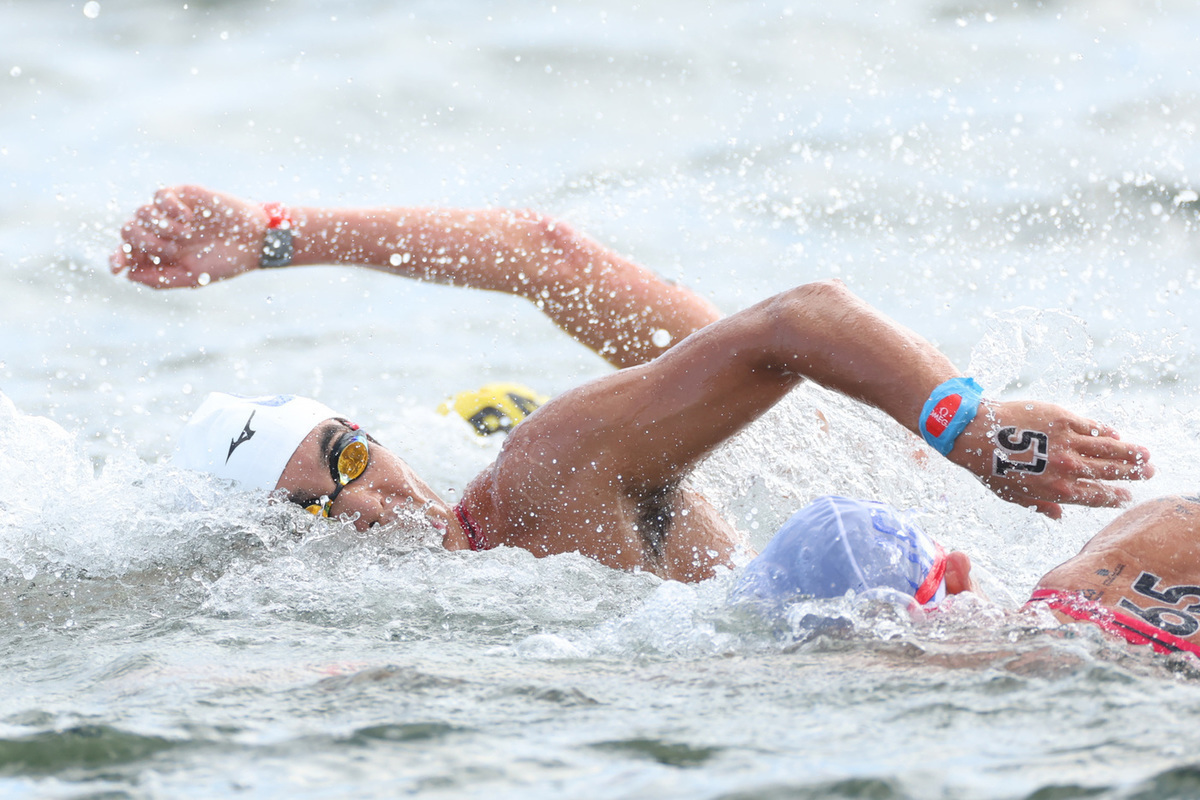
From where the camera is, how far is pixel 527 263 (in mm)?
4441

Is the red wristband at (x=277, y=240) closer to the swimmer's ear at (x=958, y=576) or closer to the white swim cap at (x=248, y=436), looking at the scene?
the white swim cap at (x=248, y=436)

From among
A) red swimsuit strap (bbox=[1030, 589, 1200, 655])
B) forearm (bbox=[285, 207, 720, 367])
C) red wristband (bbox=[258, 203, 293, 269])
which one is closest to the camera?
red swimsuit strap (bbox=[1030, 589, 1200, 655])

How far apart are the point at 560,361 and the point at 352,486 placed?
13.6 feet

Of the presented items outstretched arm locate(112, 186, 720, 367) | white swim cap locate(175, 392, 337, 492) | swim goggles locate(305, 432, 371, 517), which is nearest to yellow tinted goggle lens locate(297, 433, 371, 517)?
swim goggles locate(305, 432, 371, 517)

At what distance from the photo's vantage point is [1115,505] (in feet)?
8.52

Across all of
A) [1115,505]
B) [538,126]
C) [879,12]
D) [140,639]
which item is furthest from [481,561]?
[879,12]

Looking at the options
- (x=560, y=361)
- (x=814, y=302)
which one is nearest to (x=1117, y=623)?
(x=814, y=302)

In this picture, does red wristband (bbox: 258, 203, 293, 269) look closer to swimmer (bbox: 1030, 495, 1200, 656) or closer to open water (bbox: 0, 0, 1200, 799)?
open water (bbox: 0, 0, 1200, 799)

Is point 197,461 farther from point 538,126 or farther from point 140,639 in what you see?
point 538,126

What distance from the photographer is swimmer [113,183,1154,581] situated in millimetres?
2619

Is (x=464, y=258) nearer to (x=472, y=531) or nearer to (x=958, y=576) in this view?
(x=472, y=531)

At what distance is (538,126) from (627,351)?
20.3ft

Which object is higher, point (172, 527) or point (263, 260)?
point (263, 260)

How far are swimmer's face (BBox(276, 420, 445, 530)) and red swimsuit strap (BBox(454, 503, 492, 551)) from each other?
65 mm
